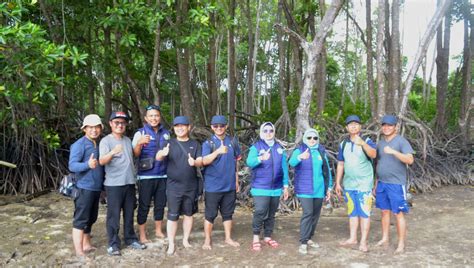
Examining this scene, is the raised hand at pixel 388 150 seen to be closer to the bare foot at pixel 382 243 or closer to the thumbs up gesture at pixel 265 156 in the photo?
the bare foot at pixel 382 243

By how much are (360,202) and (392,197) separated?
0.33 m

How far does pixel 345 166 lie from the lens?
4.48m

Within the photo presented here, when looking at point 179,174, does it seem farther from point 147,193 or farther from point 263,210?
point 263,210

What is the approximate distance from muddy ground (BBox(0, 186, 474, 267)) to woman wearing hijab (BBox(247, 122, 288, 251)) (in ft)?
1.27

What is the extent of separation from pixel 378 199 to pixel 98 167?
2907 mm

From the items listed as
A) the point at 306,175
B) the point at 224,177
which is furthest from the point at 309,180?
the point at 224,177

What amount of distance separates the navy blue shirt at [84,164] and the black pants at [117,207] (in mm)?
134

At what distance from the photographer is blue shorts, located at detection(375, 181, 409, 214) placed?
4.20 metres

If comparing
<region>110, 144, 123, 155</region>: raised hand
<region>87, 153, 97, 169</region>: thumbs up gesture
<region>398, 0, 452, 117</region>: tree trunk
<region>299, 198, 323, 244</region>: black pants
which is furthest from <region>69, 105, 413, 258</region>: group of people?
<region>398, 0, 452, 117</region>: tree trunk

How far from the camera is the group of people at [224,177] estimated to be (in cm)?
413

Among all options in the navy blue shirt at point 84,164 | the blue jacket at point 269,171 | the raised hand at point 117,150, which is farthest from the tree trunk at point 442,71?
the navy blue shirt at point 84,164

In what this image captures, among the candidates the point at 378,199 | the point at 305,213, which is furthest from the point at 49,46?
the point at 378,199

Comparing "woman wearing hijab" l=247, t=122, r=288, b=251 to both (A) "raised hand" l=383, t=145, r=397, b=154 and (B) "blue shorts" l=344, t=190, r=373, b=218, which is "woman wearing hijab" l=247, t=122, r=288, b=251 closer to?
(B) "blue shorts" l=344, t=190, r=373, b=218

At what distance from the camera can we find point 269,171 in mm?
4387
